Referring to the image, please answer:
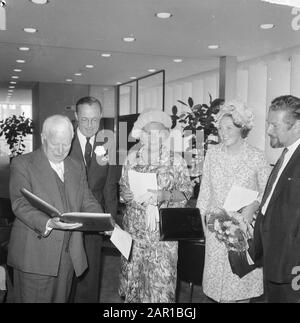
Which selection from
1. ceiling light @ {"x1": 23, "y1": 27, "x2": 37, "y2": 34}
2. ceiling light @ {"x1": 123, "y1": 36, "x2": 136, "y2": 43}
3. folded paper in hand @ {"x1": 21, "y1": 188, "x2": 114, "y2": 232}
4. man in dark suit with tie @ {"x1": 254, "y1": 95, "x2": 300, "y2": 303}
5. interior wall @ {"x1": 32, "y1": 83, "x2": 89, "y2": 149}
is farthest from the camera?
ceiling light @ {"x1": 123, "y1": 36, "x2": 136, "y2": 43}

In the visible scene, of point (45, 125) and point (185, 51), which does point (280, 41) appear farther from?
point (45, 125)

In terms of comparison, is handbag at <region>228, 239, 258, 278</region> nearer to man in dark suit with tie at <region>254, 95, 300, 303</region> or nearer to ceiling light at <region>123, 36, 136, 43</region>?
man in dark suit with tie at <region>254, 95, 300, 303</region>

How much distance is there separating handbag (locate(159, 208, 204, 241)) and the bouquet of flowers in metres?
0.09

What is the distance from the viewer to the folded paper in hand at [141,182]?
2.42 meters

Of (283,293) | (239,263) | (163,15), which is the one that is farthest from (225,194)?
(163,15)

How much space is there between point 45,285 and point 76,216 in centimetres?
49

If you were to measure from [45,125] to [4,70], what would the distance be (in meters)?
2.01

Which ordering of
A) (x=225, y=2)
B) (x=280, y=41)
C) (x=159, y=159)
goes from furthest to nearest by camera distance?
(x=280, y=41) → (x=225, y=2) → (x=159, y=159)

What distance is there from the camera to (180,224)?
230 cm

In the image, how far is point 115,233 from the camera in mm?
2143

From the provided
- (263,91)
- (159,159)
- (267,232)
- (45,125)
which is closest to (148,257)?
(159,159)

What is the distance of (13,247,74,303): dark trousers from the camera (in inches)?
75.6

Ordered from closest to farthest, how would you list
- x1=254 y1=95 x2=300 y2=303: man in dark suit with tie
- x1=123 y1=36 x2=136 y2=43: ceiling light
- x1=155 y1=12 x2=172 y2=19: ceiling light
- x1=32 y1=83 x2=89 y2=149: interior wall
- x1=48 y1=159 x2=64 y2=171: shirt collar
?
x1=254 y1=95 x2=300 y2=303: man in dark suit with tie → x1=48 y1=159 x2=64 y2=171: shirt collar → x1=32 y1=83 x2=89 y2=149: interior wall → x1=155 y1=12 x2=172 y2=19: ceiling light → x1=123 y1=36 x2=136 y2=43: ceiling light

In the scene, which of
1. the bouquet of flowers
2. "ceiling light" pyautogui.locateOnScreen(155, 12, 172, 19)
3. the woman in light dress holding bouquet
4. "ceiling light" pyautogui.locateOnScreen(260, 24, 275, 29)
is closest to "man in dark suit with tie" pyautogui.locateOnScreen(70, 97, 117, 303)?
the woman in light dress holding bouquet
